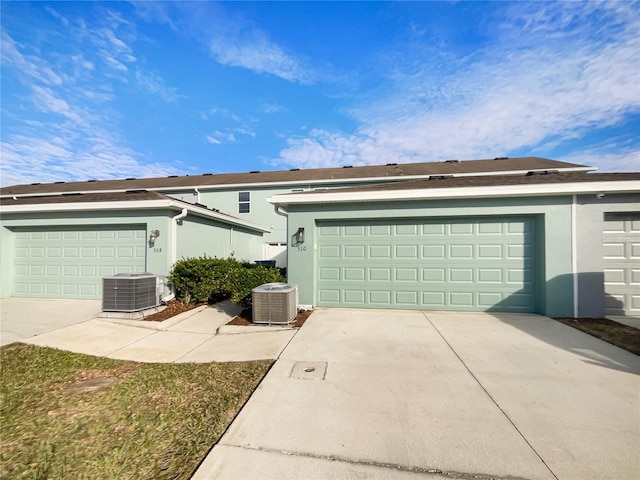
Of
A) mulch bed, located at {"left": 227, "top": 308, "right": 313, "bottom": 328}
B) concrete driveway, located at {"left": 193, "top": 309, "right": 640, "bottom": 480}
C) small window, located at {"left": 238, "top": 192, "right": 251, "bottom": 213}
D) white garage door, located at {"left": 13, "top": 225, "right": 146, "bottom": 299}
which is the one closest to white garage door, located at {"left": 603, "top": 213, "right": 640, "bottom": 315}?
concrete driveway, located at {"left": 193, "top": 309, "right": 640, "bottom": 480}

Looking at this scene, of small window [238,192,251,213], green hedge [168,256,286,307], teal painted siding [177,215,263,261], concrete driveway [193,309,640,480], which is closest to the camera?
concrete driveway [193,309,640,480]

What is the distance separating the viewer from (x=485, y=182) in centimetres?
697

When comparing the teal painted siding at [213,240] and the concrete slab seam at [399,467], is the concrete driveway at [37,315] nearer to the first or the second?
the teal painted siding at [213,240]

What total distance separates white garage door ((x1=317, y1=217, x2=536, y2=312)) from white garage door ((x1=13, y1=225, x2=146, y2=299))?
5.86 meters

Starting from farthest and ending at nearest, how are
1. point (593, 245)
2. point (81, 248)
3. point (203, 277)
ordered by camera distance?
point (81, 248), point (203, 277), point (593, 245)

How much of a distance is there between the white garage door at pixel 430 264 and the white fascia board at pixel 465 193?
2.16 feet

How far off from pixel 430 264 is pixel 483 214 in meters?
1.75

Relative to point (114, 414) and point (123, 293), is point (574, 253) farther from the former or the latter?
point (123, 293)

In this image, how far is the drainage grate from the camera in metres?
3.56

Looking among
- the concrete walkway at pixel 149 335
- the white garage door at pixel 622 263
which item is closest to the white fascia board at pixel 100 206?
the concrete walkway at pixel 149 335

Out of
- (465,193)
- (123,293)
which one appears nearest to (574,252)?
(465,193)

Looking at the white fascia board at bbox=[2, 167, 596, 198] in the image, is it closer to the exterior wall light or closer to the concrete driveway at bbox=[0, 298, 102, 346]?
the concrete driveway at bbox=[0, 298, 102, 346]

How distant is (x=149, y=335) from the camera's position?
5.40 meters

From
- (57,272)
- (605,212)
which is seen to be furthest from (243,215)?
(605,212)
